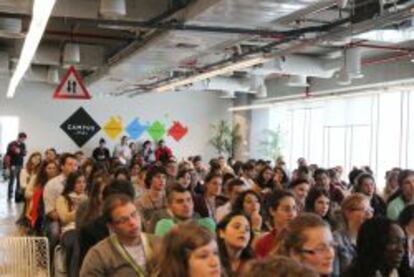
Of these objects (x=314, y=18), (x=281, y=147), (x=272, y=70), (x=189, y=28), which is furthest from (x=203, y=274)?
(x=281, y=147)

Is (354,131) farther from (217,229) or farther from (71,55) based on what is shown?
(217,229)

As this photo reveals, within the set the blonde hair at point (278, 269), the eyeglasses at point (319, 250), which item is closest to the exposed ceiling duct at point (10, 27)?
the eyeglasses at point (319, 250)

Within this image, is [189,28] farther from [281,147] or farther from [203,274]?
[281,147]

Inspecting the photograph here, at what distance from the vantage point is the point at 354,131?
15.2 metres

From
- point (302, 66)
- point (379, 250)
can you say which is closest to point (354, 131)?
point (302, 66)

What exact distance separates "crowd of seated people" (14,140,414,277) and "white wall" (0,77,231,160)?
37.1 ft

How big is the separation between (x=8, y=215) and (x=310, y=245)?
10.4 m

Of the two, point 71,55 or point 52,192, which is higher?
point 71,55

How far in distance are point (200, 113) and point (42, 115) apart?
511cm

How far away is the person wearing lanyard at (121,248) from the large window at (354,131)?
32.3 ft

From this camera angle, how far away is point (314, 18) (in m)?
9.02

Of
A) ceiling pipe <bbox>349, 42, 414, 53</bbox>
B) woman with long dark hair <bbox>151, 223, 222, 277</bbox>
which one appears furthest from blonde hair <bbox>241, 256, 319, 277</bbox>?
ceiling pipe <bbox>349, 42, 414, 53</bbox>

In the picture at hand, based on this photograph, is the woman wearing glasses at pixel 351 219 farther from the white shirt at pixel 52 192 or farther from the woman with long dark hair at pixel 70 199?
the white shirt at pixel 52 192

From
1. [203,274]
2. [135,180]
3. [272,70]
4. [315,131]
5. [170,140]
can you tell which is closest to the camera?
[203,274]
